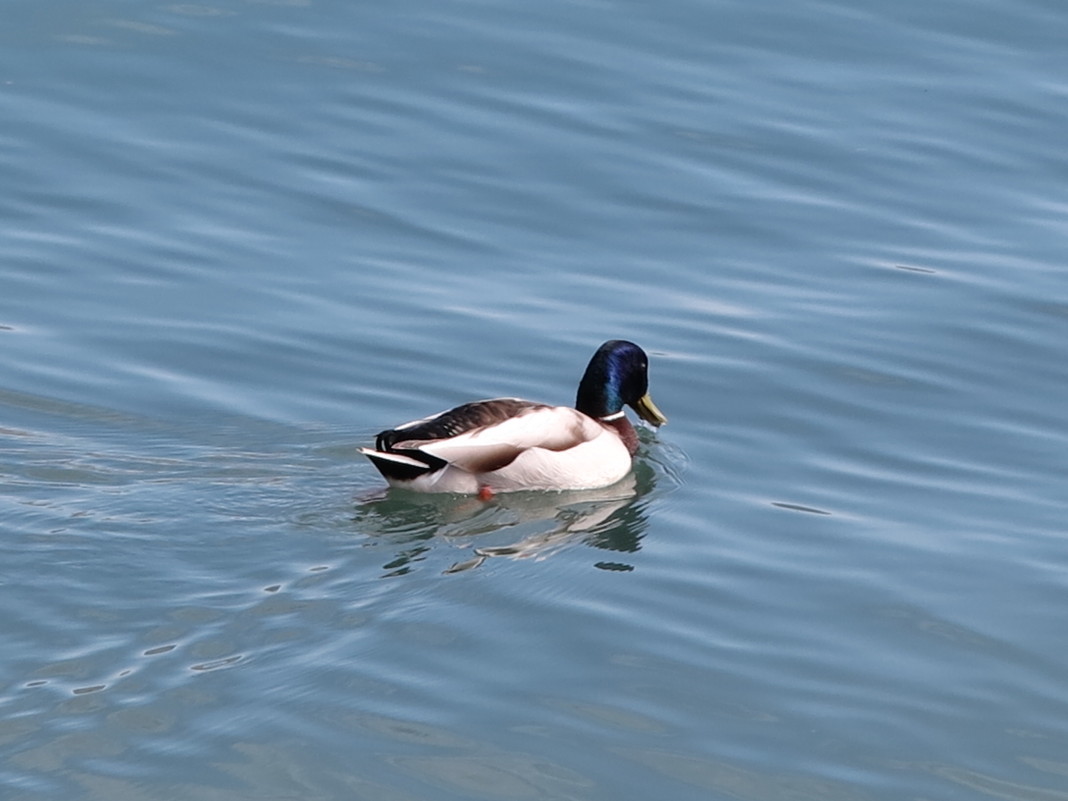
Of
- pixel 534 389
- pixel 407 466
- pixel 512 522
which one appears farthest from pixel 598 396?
pixel 407 466

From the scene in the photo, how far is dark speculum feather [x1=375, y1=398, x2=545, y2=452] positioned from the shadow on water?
1.10 feet

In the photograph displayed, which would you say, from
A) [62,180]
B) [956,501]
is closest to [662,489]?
[956,501]

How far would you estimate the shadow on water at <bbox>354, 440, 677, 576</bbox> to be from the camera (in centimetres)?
983

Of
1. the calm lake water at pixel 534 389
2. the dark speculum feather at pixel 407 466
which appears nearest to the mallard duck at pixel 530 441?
the dark speculum feather at pixel 407 466

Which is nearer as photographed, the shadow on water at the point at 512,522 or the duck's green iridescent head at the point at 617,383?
the shadow on water at the point at 512,522

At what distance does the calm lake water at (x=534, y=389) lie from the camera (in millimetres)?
7766

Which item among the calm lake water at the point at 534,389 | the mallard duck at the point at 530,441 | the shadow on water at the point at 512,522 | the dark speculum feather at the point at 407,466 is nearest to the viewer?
the calm lake water at the point at 534,389

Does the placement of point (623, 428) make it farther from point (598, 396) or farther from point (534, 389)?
point (534, 389)

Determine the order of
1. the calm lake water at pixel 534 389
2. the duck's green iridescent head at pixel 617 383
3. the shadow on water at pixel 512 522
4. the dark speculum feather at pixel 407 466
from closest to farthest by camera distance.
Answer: the calm lake water at pixel 534 389 < the shadow on water at pixel 512 522 < the dark speculum feather at pixel 407 466 < the duck's green iridescent head at pixel 617 383

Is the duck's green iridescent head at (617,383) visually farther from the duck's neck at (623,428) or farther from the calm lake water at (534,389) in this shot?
the calm lake water at (534,389)

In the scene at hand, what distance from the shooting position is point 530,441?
11.1 meters

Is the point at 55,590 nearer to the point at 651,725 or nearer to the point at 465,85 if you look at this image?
the point at 651,725

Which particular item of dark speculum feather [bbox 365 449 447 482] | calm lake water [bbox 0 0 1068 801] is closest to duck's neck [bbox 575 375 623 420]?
calm lake water [bbox 0 0 1068 801]

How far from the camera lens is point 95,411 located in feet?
36.8
